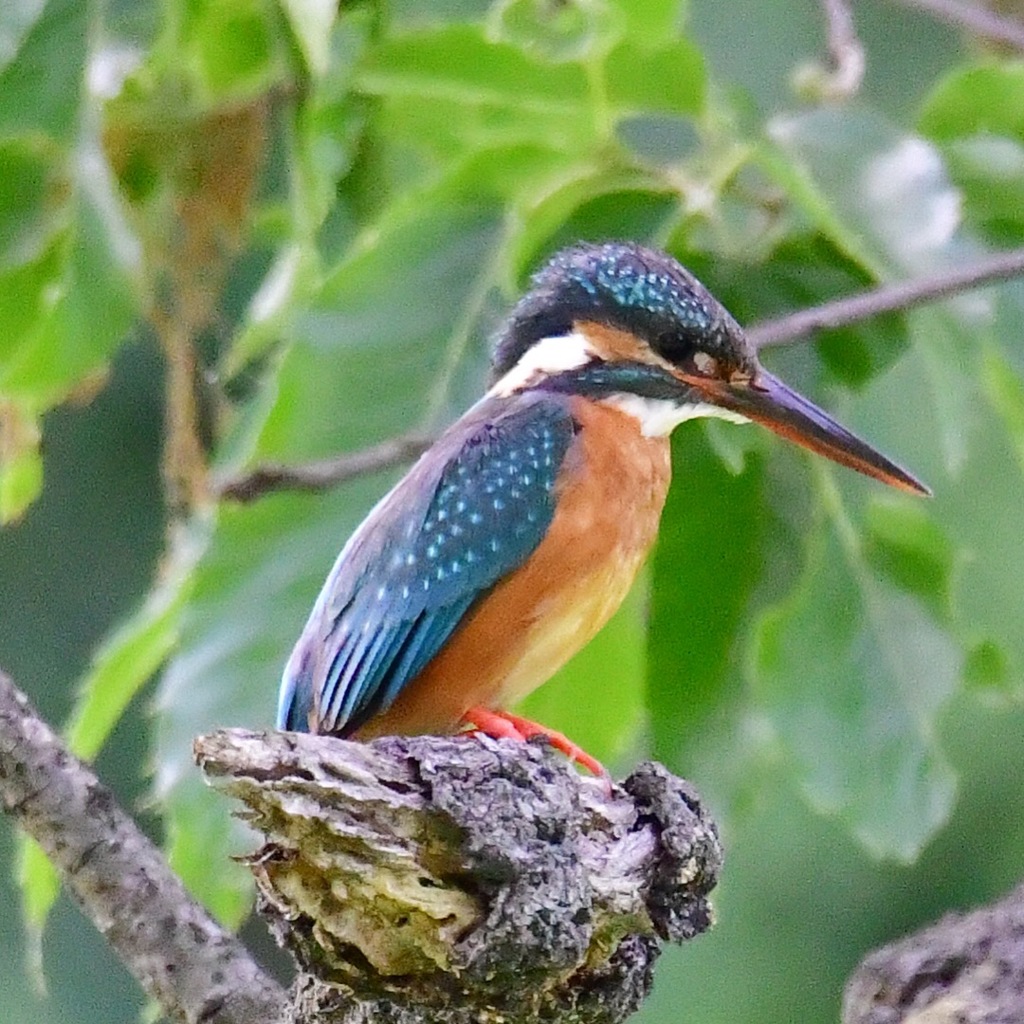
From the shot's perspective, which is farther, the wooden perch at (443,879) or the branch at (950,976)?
the branch at (950,976)

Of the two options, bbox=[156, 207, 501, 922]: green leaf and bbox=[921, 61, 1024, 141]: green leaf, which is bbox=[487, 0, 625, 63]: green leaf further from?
bbox=[921, 61, 1024, 141]: green leaf

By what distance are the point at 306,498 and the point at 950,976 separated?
0.78 m

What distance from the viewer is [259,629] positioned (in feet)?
6.09

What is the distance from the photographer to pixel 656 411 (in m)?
2.14

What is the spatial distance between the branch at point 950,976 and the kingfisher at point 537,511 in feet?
1.18

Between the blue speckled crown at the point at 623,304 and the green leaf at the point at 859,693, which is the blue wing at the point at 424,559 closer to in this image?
the blue speckled crown at the point at 623,304

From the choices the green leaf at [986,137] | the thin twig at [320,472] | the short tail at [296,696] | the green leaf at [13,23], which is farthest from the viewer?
the green leaf at [986,137]

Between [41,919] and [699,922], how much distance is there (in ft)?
2.28

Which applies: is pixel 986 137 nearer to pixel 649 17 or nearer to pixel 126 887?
pixel 649 17

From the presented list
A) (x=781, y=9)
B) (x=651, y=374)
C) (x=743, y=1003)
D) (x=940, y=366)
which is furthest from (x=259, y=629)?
(x=781, y=9)

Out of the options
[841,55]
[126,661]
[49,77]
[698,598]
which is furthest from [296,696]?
[841,55]

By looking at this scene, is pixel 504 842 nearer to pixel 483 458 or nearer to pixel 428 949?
pixel 428 949

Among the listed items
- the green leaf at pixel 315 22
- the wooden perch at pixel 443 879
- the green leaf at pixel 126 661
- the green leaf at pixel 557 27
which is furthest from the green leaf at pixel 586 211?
the wooden perch at pixel 443 879

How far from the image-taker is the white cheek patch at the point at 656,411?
2.10m
